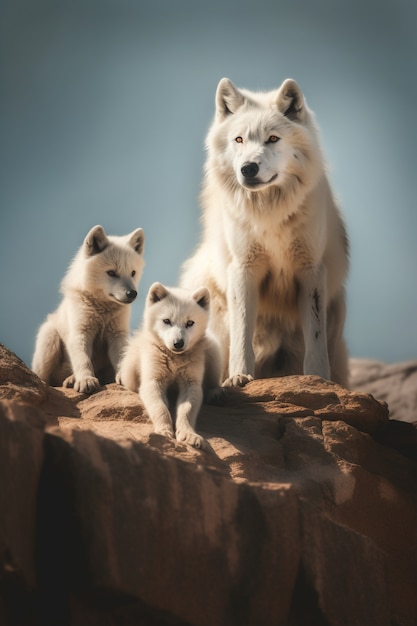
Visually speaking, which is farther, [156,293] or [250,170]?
[250,170]

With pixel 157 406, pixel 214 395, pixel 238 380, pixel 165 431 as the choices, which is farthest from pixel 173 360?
pixel 238 380

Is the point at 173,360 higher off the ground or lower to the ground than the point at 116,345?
higher

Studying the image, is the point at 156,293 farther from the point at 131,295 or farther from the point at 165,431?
the point at 165,431

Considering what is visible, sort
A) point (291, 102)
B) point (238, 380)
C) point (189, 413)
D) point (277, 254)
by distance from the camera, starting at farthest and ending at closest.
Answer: point (291, 102)
point (277, 254)
point (238, 380)
point (189, 413)

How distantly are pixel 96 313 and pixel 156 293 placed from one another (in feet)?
2.65

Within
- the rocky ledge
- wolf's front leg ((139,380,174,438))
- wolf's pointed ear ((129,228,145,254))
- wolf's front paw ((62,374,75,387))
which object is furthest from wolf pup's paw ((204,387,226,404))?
wolf's pointed ear ((129,228,145,254))

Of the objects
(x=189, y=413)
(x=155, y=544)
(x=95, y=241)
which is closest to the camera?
(x=155, y=544)

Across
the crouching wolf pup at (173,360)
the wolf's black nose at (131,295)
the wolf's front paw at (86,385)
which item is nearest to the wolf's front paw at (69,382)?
the wolf's front paw at (86,385)

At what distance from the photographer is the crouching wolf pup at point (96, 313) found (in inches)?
264

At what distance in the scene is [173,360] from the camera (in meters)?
5.82

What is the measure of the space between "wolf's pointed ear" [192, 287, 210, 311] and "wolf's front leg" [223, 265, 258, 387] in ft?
2.66

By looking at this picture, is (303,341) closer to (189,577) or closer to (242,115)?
(242,115)

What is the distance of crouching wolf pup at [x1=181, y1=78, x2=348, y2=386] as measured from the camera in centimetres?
696

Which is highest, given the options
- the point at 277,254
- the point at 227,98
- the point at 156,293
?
the point at 227,98
